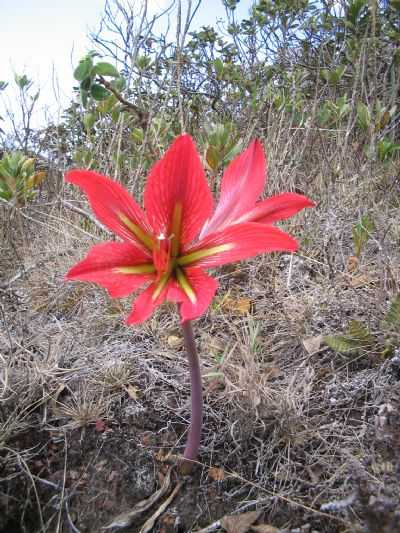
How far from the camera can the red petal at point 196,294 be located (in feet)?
2.55

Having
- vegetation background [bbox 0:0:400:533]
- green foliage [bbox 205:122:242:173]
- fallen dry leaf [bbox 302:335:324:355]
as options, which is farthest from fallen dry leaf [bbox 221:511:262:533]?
green foliage [bbox 205:122:242:173]

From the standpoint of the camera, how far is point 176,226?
916 mm

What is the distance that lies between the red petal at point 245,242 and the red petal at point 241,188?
63mm

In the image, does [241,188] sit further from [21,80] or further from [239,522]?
[21,80]

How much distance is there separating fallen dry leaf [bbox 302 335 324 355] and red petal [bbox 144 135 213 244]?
840mm

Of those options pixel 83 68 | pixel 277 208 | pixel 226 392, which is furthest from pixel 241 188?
pixel 83 68

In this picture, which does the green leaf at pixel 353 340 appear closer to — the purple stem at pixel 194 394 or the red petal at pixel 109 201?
the purple stem at pixel 194 394

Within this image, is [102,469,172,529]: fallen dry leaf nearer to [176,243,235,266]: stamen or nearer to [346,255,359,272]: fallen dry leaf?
[176,243,235,266]: stamen

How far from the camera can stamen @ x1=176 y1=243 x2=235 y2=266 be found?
0.86m

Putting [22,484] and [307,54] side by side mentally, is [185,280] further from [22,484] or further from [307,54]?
[307,54]

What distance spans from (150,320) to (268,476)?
31.4 inches

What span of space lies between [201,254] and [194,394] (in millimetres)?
382

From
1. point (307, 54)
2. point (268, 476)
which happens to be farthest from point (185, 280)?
point (307, 54)

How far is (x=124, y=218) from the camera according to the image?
91 centimetres
